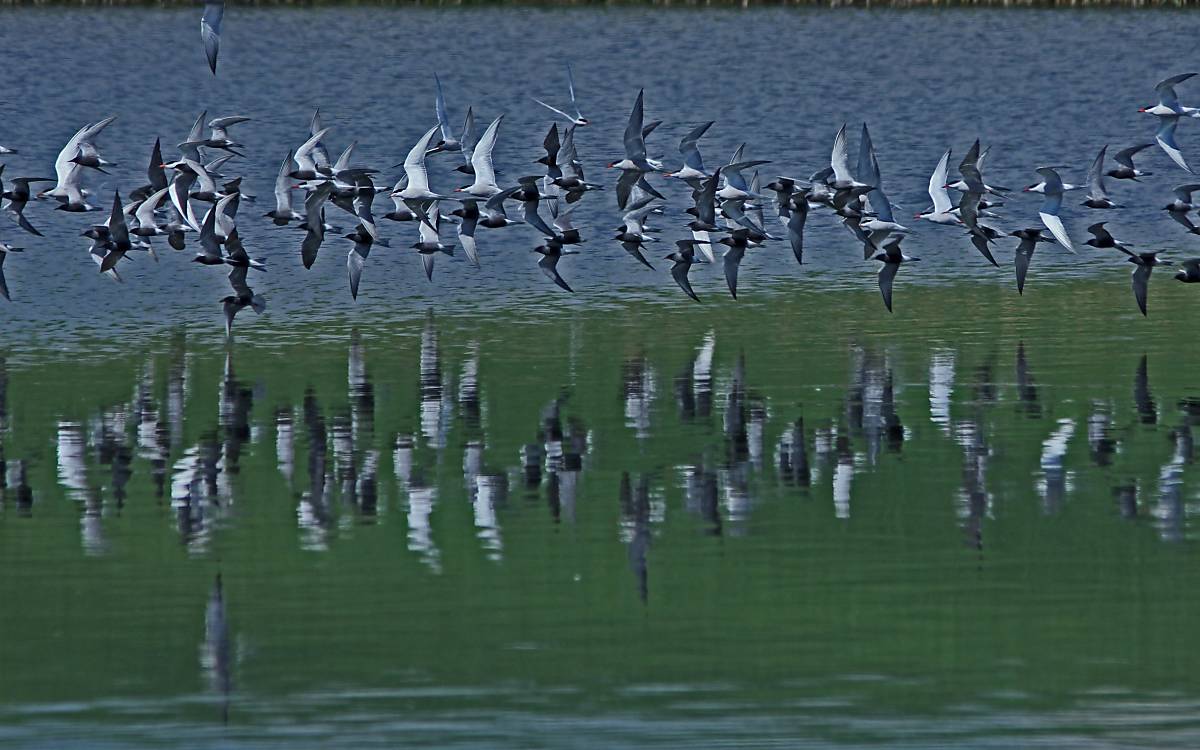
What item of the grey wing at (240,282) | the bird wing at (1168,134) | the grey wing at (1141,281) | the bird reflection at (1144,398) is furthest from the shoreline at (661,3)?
the bird reflection at (1144,398)

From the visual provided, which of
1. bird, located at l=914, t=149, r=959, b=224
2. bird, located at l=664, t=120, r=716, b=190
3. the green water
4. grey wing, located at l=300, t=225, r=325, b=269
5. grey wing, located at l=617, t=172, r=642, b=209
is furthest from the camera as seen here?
grey wing, located at l=617, t=172, r=642, b=209

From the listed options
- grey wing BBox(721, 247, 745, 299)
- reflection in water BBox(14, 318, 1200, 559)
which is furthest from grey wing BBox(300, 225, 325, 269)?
grey wing BBox(721, 247, 745, 299)

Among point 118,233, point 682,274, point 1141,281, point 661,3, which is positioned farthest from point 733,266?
point 661,3

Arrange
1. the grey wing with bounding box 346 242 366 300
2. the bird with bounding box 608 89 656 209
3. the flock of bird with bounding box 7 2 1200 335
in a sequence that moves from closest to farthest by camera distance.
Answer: the bird with bounding box 608 89 656 209, the flock of bird with bounding box 7 2 1200 335, the grey wing with bounding box 346 242 366 300

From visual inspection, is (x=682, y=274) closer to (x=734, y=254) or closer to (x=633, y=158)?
(x=734, y=254)

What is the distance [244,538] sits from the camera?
22.3 m

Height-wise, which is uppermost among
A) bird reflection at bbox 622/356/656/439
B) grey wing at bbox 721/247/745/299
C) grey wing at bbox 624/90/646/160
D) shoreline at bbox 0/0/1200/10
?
shoreline at bbox 0/0/1200/10

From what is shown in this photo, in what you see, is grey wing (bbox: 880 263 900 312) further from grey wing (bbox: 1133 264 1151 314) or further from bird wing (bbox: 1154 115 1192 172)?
bird wing (bbox: 1154 115 1192 172)

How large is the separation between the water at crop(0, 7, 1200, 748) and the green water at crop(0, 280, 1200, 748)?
0.06 meters

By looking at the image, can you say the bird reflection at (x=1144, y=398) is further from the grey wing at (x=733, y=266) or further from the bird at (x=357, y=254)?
the bird at (x=357, y=254)

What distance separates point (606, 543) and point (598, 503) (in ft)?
5.46

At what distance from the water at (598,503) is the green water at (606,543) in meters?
0.06

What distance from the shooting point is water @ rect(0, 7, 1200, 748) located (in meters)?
17.6

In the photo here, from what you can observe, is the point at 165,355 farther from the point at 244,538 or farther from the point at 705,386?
the point at 244,538
